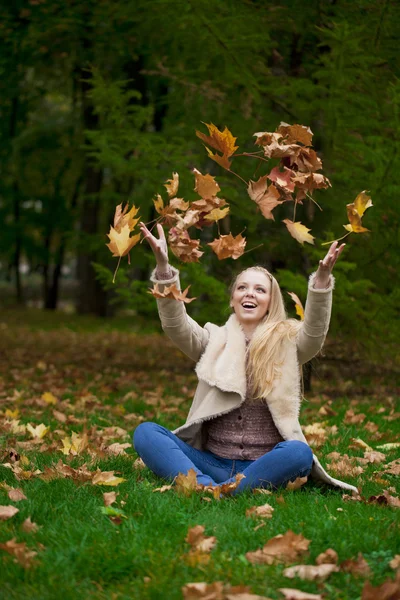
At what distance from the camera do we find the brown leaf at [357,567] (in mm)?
2752

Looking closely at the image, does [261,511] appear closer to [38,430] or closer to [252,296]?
[252,296]

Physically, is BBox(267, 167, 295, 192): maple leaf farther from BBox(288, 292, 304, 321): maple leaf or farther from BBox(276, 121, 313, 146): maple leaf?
BBox(288, 292, 304, 321): maple leaf

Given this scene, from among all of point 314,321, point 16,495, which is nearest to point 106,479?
point 16,495

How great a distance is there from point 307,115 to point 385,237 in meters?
1.36

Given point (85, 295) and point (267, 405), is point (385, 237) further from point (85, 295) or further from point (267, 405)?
point (85, 295)

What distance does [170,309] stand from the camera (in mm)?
3957

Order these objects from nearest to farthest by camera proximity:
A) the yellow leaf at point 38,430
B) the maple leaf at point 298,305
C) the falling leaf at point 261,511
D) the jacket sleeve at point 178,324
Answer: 1. the falling leaf at point 261,511
2. the jacket sleeve at point 178,324
3. the maple leaf at point 298,305
4. the yellow leaf at point 38,430

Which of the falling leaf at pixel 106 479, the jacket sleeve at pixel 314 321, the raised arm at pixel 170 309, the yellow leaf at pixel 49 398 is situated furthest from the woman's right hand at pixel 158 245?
the yellow leaf at pixel 49 398

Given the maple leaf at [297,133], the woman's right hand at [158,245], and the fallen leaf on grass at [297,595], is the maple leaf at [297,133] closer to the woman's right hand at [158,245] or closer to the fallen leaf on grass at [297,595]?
the woman's right hand at [158,245]

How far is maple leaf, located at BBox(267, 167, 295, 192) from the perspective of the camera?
158 inches

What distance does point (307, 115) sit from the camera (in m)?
7.24

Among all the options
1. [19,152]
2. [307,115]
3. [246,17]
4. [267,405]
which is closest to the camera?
[267,405]

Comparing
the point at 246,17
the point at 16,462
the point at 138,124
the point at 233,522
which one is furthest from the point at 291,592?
the point at 138,124

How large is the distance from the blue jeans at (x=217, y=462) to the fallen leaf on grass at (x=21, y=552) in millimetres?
1105
